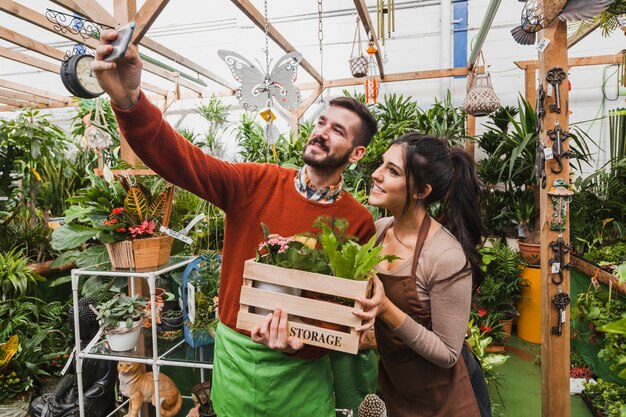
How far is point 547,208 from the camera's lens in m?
2.16

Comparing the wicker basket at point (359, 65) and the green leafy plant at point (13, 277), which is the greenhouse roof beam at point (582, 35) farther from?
the green leafy plant at point (13, 277)

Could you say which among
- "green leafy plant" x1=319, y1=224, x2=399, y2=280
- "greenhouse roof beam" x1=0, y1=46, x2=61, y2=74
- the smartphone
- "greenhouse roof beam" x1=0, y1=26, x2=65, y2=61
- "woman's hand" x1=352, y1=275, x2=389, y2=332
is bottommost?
"woman's hand" x1=352, y1=275, x2=389, y2=332

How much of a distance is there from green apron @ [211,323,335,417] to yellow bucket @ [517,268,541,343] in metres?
3.46

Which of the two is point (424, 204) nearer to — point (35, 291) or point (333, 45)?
point (35, 291)

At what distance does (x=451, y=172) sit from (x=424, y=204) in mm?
151

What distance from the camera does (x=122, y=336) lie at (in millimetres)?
2203

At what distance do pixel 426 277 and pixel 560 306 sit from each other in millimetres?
1319

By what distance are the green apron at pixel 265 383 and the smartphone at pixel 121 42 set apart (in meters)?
0.86

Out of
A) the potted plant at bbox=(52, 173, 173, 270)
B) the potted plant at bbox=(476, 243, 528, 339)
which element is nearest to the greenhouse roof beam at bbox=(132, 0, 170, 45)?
the potted plant at bbox=(52, 173, 173, 270)

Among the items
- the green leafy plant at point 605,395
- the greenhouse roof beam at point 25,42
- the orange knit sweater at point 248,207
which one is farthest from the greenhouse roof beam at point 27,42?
the green leafy plant at point 605,395

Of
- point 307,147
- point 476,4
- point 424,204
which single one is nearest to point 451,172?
point 424,204

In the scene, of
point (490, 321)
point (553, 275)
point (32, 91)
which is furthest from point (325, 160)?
point (32, 91)

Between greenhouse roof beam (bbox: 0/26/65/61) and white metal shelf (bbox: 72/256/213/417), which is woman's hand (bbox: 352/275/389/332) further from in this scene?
greenhouse roof beam (bbox: 0/26/65/61)

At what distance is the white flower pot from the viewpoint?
220 centimetres
